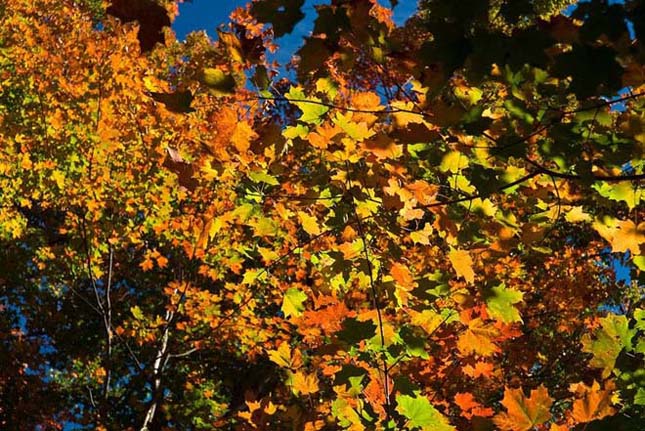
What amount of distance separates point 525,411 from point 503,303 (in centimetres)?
52

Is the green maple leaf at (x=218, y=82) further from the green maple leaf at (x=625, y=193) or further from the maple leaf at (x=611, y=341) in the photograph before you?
the maple leaf at (x=611, y=341)

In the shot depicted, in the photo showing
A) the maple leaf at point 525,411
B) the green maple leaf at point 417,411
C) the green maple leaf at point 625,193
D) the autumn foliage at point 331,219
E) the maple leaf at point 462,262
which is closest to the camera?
the autumn foliage at point 331,219

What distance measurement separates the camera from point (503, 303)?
2439 millimetres

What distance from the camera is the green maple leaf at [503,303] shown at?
2426mm

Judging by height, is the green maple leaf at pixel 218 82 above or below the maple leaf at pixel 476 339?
above

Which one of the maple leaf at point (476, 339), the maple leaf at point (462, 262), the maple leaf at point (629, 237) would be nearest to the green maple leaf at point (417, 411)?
the maple leaf at point (476, 339)

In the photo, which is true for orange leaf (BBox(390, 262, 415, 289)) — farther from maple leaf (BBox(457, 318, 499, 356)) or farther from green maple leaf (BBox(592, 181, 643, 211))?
green maple leaf (BBox(592, 181, 643, 211))

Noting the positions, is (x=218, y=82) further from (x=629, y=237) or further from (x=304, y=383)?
(x=629, y=237)

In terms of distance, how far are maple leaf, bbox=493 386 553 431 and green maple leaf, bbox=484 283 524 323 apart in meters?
0.42

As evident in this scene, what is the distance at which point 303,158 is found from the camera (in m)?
10.9

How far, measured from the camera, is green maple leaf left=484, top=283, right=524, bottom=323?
7.96 ft

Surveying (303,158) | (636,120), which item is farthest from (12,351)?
(636,120)

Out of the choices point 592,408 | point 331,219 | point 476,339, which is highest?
point 331,219

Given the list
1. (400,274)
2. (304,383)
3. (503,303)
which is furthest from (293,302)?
(503,303)
